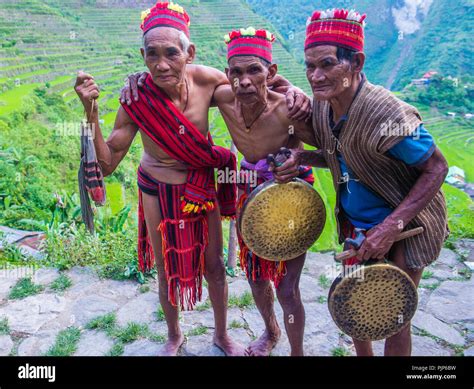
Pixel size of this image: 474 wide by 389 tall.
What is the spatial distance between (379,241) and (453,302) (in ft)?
7.06

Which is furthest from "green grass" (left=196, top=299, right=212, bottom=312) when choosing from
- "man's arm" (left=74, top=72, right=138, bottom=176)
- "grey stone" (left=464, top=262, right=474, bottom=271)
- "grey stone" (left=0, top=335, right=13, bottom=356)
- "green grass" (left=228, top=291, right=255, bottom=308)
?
"grey stone" (left=464, top=262, right=474, bottom=271)

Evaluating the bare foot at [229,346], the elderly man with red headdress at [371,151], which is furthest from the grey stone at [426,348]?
the bare foot at [229,346]

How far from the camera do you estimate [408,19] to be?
60.2ft

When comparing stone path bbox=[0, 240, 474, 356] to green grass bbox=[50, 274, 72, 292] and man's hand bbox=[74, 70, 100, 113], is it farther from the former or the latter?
man's hand bbox=[74, 70, 100, 113]

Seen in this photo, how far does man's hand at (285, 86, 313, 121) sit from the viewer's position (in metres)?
2.23

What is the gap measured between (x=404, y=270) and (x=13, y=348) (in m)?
2.70

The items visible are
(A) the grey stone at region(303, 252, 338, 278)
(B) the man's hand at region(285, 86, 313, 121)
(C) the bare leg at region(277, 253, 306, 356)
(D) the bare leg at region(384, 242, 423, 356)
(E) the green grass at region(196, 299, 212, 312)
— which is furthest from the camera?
(A) the grey stone at region(303, 252, 338, 278)

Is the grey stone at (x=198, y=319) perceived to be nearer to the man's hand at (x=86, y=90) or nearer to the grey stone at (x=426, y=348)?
the grey stone at (x=426, y=348)

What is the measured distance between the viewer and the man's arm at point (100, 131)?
7.13 ft

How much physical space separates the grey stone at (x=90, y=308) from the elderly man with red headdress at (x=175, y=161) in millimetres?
785

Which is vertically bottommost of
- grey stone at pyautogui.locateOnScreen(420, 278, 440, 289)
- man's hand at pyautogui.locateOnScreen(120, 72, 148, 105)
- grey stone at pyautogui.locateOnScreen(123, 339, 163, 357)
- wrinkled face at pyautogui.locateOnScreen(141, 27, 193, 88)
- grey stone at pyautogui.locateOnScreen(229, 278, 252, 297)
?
grey stone at pyautogui.locateOnScreen(123, 339, 163, 357)

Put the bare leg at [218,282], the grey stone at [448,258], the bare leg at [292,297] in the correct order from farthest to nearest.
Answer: the grey stone at [448,258], the bare leg at [218,282], the bare leg at [292,297]

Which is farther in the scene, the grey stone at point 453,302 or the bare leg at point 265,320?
the grey stone at point 453,302

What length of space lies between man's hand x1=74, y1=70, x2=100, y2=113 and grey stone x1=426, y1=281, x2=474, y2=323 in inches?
118
